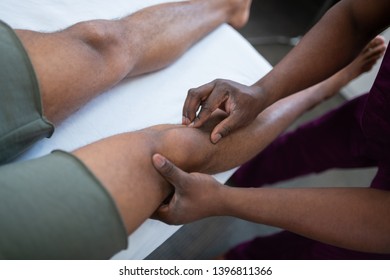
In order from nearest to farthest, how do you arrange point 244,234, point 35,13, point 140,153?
point 140,153 < point 35,13 < point 244,234

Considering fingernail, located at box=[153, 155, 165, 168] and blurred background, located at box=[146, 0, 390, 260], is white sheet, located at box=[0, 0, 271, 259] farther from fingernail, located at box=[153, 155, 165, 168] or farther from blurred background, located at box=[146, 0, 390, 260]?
blurred background, located at box=[146, 0, 390, 260]

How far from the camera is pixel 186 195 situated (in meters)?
0.70

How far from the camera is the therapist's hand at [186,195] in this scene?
2.23 ft

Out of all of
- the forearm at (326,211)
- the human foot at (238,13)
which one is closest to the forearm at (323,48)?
the forearm at (326,211)

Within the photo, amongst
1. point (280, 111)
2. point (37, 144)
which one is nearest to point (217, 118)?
point (280, 111)

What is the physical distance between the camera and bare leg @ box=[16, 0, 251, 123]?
2.39 ft

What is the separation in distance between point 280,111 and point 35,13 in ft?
2.24

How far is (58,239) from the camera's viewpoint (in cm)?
55

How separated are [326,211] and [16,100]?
0.62 metres

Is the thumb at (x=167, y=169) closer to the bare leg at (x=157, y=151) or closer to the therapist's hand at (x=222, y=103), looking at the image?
the bare leg at (x=157, y=151)

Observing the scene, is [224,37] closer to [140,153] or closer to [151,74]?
[151,74]

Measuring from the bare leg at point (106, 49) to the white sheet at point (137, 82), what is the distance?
0.04 m

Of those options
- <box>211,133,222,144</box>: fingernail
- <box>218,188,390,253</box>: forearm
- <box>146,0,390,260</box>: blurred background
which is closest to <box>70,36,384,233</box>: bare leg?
<box>211,133,222,144</box>: fingernail

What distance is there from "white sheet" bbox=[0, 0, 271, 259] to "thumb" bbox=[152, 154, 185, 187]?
0.15 metres
